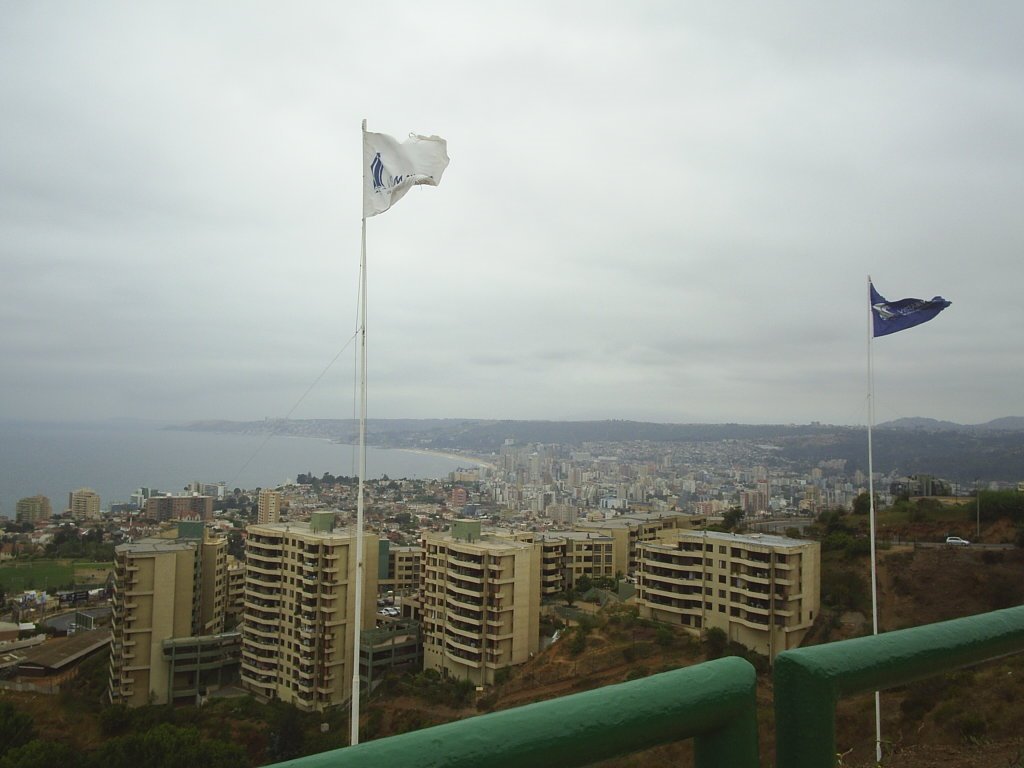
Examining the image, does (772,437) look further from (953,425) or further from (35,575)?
(35,575)

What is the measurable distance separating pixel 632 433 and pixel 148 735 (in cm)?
4912

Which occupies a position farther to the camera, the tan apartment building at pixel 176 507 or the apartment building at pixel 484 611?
the tan apartment building at pixel 176 507

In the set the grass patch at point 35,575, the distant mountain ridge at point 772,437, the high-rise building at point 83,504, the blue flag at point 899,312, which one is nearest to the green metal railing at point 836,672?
the distant mountain ridge at point 772,437

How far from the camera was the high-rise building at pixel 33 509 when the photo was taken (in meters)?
35.4

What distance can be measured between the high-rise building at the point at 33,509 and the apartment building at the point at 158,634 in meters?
22.4

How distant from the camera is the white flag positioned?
4.61 m

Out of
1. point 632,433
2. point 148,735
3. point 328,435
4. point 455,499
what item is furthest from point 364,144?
point 632,433

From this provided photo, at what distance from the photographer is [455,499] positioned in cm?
4281

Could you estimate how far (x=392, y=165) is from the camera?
4.63 meters

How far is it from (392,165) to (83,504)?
134ft

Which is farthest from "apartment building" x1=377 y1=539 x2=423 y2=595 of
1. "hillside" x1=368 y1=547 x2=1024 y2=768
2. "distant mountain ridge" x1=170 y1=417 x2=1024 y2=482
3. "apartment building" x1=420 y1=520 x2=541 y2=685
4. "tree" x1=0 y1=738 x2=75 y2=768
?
"tree" x1=0 y1=738 x2=75 y2=768

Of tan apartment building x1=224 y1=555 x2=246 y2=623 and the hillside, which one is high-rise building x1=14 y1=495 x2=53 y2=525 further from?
the hillside

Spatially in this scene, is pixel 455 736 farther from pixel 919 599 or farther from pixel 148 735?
pixel 919 599

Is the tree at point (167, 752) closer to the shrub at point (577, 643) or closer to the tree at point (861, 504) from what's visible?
the shrub at point (577, 643)
